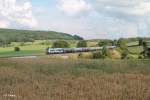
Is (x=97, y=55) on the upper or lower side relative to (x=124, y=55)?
upper

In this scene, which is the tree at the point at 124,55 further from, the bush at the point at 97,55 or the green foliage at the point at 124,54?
the bush at the point at 97,55

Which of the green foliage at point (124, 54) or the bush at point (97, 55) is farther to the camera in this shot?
the green foliage at point (124, 54)

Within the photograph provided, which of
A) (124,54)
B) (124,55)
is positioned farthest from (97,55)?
(124,54)

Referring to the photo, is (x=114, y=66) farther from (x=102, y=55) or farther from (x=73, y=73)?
(x=102, y=55)

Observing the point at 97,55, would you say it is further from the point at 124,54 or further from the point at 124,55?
the point at 124,54

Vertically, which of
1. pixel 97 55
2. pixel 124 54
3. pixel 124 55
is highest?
pixel 97 55

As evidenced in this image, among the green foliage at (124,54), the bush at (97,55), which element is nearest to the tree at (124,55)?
the green foliage at (124,54)

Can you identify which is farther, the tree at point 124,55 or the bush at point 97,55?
the tree at point 124,55

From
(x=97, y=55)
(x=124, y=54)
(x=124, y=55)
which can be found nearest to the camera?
(x=97, y=55)

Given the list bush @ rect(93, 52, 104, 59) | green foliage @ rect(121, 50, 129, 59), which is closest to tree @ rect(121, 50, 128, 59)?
green foliage @ rect(121, 50, 129, 59)

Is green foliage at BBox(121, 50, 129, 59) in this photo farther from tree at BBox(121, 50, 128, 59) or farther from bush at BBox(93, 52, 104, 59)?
bush at BBox(93, 52, 104, 59)

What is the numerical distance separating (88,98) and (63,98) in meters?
1.03

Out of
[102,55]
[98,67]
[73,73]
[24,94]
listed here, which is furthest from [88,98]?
[102,55]

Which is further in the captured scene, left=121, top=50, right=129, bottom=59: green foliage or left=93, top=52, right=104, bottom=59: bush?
left=121, top=50, right=129, bottom=59: green foliage
